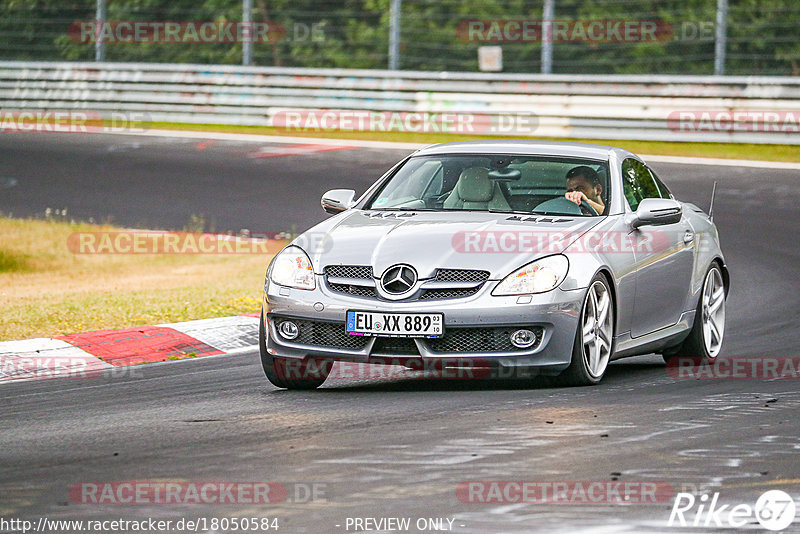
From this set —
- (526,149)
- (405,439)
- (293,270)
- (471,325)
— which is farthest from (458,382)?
(405,439)

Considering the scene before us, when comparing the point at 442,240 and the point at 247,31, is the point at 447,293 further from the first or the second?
the point at 247,31

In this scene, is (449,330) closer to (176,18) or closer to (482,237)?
(482,237)

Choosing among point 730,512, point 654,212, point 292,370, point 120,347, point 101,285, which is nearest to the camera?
point 730,512

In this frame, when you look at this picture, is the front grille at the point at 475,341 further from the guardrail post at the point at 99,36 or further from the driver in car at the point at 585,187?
the guardrail post at the point at 99,36

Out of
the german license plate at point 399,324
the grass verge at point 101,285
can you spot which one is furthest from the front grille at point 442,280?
the grass verge at point 101,285

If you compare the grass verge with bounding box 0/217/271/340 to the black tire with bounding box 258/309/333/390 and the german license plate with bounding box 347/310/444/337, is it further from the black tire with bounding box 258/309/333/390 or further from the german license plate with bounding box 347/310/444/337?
the german license plate with bounding box 347/310/444/337

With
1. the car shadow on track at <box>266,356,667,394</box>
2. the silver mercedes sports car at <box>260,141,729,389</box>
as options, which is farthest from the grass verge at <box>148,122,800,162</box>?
the car shadow on track at <box>266,356,667,394</box>

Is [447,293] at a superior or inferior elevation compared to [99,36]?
inferior

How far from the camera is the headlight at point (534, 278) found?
7949mm

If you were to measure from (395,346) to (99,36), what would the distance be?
20869mm

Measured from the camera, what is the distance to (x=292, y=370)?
28.0ft

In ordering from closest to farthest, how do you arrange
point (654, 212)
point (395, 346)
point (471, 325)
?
point (471, 325) → point (395, 346) → point (654, 212)

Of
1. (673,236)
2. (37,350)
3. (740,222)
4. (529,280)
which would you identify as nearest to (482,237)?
(529,280)

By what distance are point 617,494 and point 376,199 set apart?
13.9ft
